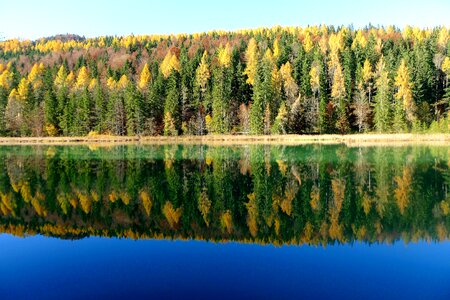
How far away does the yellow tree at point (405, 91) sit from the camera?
80438 millimetres

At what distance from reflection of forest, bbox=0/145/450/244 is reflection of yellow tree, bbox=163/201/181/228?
46mm

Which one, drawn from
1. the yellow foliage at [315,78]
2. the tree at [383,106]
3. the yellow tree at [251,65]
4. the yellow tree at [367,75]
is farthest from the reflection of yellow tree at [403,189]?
the yellow tree at [251,65]

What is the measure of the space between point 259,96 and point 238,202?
65.0 meters

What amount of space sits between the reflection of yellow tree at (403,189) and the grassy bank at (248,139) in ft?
122

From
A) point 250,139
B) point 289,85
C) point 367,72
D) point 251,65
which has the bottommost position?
point 250,139

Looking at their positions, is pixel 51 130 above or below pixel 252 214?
above

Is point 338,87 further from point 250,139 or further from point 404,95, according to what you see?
point 250,139

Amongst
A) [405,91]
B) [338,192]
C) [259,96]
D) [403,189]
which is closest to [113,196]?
[338,192]

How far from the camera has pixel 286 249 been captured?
49.6 feet

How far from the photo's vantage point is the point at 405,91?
8238 cm

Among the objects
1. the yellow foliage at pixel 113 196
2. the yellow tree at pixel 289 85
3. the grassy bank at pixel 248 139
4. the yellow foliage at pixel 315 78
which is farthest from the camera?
the yellow foliage at pixel 315 78

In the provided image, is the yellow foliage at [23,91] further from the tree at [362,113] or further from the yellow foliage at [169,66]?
the tree at [362,113]

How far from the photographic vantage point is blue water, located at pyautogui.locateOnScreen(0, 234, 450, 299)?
37.8 feet

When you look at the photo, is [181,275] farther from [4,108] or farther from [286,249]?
[4,108]
